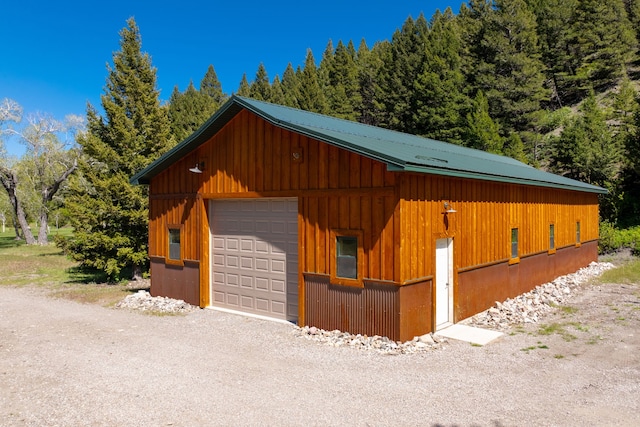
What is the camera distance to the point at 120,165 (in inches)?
633

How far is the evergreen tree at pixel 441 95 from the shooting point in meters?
34.4

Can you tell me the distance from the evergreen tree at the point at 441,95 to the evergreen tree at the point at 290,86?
1561 cm

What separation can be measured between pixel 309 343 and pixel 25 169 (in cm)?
3172

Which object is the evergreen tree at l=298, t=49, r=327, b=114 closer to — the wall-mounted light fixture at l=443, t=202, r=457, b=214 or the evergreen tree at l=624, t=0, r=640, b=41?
the wall-mounted light fixture at l=443, t=202, r=457, b=214

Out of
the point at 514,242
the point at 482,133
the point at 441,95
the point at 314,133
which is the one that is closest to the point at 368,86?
the point at 441,95

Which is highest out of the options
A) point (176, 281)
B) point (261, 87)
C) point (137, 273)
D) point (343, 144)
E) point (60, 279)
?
point (261, 87)

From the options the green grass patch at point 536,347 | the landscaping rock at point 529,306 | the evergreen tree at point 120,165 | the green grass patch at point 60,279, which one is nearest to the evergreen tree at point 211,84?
the green grass patch at point 60,279

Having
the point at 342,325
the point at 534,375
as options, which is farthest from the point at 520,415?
the point at 342,325

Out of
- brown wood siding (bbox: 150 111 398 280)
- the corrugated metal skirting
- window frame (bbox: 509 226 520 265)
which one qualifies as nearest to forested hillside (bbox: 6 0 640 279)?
brown wood siding (bbox: 150 111 398 280)

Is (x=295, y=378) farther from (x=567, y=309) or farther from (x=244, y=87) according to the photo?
(x=244, y=87)

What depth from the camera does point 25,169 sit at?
31.5m

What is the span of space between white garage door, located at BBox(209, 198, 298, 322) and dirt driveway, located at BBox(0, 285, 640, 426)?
0.88 meters

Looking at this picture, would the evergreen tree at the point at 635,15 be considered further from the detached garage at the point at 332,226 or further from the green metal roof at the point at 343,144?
the detached garage at the point at 332,226

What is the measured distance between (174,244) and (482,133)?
76.5ft
